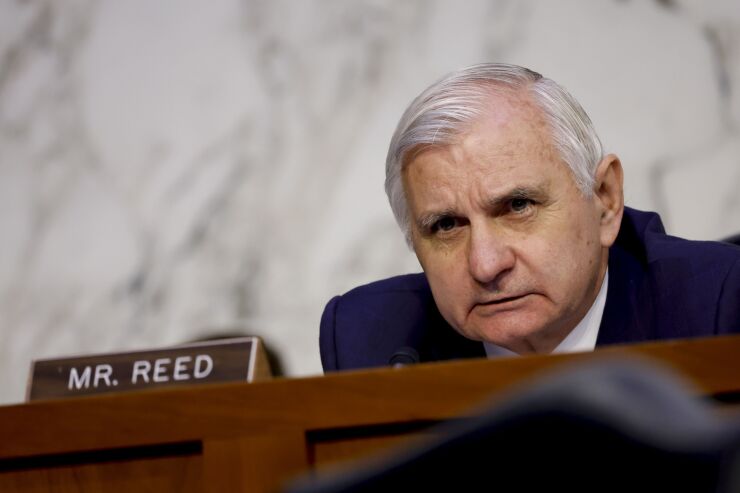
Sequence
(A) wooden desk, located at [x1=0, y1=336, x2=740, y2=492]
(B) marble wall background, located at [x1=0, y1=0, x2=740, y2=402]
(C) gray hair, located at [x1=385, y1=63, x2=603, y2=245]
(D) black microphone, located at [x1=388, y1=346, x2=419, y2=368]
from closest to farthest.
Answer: (A) wooden desk, located at [x1=0, y1=336, x2=740, y2=492]
(D) black microphone, located at [x1=388, y1=346, x2=419, y2=368]
(C) gray hair, located at [x1=385, y1=63, x2=603, y2=245]
(B) marble wall background, located at [x1=0, y1=0, x2=740, y2=402]

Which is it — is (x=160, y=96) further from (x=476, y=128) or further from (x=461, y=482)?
(x=461, y=482)

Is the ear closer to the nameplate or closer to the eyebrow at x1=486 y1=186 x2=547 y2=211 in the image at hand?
the eyebrow at x1=486 y1=186 x2=547 y2=211

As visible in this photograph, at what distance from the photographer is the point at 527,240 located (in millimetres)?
1617

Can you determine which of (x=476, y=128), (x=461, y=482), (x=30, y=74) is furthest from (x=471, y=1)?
(x=461, y=482)

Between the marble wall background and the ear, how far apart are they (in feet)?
Answer: 2.04

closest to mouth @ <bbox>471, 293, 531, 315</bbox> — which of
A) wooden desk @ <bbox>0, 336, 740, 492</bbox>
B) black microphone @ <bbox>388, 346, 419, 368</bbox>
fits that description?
black microphone @ <bbox>388, 346, 419, 368</bbox>

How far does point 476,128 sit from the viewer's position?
1666 mm

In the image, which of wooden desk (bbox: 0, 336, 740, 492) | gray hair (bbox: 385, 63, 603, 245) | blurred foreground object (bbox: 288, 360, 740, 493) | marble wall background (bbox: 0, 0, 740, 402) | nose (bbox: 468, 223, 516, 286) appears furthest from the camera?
marble wall background (bbox: 0, 0, 740, 402)

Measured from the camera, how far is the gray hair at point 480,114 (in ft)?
5.52

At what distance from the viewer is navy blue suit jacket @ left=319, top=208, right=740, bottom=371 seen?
1.63 m

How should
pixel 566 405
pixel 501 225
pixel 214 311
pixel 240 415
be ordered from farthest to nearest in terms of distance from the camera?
1. pixel 214 311
2. pixel 501 225
3. pixel 240 415
4. pixel 566 405

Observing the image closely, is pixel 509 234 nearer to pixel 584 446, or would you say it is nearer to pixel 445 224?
pixel 445 224

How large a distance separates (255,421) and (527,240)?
0.72m

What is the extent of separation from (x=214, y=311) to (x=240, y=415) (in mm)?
1533
